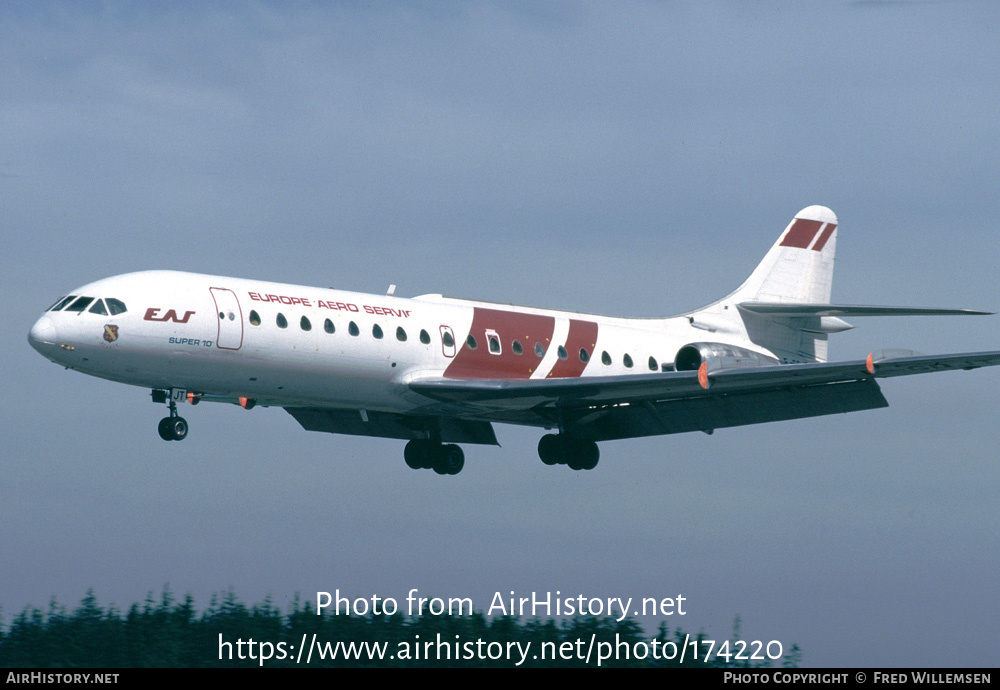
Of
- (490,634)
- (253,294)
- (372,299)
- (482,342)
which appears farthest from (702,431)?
(490,634)

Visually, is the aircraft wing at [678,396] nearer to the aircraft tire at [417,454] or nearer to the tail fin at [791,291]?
the aircraft tire at [417,454]

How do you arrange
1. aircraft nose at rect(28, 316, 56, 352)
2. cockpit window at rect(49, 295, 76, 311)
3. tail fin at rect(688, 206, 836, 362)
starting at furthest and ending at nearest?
tail fin at rect(688, 206, 836, 362)
cockpit window at rect(49, 295, 76, 311)
aircraft nose at rect(28, 316, 56, 352)

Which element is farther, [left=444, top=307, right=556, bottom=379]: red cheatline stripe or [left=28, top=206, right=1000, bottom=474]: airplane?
[left=444, top=307, right=556, bottom=379]: red cheatline stripe

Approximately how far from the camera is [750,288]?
4009 cm

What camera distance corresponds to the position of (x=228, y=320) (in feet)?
95.2

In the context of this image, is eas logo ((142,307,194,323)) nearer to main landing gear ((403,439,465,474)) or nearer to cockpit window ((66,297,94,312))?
cockpit window ((66,297,94,312))

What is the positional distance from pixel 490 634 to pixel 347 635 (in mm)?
7410

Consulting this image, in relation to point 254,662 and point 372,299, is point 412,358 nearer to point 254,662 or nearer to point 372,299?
point 372,299

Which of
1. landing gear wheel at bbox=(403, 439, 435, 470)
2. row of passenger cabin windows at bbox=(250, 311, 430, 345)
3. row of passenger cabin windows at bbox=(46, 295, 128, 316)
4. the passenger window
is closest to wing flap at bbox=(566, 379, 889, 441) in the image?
landing gear wheel at bbox=(403, 439, 435, 470)

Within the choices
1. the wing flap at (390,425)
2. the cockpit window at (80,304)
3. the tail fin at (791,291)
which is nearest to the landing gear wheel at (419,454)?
the wing flap at (390,425)

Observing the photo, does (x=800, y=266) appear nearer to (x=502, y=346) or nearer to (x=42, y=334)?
(x=502, y=346)

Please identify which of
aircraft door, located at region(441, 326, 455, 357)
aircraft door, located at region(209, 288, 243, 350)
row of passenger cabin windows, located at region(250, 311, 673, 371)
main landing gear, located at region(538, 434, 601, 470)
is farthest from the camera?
main landing gear, located at region(538, 434, 601, 470)

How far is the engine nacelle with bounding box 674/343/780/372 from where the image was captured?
Answer: 35.9 meters

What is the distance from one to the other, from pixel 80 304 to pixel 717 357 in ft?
55.2
